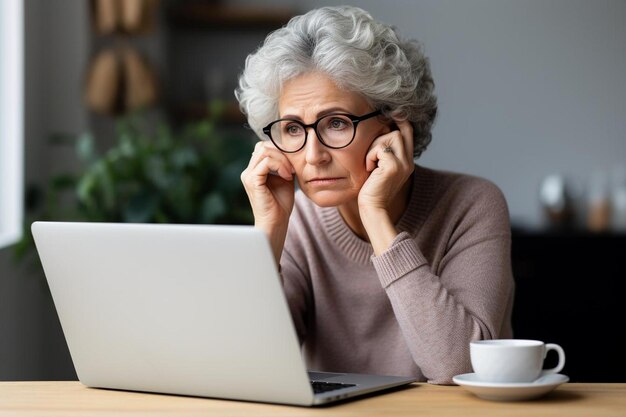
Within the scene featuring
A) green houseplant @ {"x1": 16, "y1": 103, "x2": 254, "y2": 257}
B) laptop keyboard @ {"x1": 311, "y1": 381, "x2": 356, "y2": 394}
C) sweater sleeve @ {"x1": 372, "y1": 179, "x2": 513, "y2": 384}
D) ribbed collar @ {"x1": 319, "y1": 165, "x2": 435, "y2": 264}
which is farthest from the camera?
green houseplant @ {"x1": 16, "y1": 103, "x2": 254, "y2": 257}

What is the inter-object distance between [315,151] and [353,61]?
0.54 ft

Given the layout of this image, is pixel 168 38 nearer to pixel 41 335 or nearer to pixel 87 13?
pixel 87 13

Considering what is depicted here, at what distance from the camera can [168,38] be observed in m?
4.50

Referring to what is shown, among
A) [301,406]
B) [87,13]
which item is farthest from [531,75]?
[301,406]

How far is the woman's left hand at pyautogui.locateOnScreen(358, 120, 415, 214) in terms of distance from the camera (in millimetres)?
1585

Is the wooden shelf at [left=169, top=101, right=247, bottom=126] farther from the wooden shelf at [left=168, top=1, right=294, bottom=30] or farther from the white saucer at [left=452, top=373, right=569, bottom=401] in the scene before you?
the white saucer at [left=452, top=373, right=569, bottom=401]

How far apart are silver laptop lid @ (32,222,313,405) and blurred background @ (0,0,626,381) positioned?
1.82 meters

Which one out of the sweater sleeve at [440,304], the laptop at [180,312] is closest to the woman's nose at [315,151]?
the sweater sleeve at [440,304]

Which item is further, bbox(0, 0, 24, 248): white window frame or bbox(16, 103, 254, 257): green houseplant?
bbox(0, 0, 24, 248): white window frame

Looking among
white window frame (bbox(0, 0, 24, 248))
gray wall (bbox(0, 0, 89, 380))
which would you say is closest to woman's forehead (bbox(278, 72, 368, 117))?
gray wall (bbox(0, 0, 89, 380))

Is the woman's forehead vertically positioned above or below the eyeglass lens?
above

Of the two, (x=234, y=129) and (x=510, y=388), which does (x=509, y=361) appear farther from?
(x=234, y=129)

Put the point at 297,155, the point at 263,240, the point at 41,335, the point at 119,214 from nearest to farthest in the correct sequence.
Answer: the point at 263,240 → the point at 297,155 → the point at 119,214 → the point at 41,335

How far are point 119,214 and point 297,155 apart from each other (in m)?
1.68
